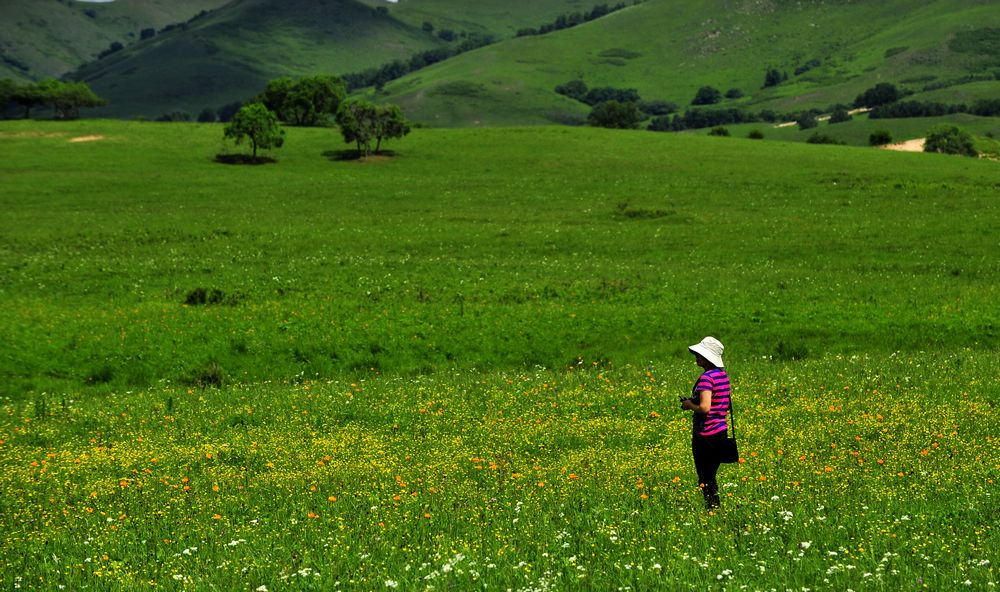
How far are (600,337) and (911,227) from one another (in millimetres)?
31415

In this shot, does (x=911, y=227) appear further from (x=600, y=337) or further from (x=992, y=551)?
(x=992, y=551)

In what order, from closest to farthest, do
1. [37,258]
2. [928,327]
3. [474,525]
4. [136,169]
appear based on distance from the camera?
[474,525] → [928,327] → [37,258] → [136,169]

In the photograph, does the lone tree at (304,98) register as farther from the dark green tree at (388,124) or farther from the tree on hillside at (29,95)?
the tree on hillside at (29,95)

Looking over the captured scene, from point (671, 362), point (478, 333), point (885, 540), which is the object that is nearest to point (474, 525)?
point (885, 540)

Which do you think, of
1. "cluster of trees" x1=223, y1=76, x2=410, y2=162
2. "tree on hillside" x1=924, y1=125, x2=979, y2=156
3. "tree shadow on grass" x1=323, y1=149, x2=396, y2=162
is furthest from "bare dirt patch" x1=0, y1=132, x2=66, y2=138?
"tree on hillside" x1=924, y1=125, x2=979, y2=156

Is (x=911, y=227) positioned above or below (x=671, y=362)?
above

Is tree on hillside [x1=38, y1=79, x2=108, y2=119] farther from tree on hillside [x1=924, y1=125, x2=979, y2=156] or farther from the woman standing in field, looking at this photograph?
the woman standing in field

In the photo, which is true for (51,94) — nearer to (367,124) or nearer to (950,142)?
(367,124)

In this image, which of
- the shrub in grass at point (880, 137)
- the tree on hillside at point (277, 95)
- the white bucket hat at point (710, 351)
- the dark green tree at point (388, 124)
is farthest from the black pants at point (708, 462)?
the shrub in grass at point (880, 137)

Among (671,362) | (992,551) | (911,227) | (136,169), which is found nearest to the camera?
(992,551)

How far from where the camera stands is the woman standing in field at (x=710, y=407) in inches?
415

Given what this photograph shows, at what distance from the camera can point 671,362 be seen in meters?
25.1

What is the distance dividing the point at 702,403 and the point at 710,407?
236mm

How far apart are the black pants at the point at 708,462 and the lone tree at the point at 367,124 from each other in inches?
3376
